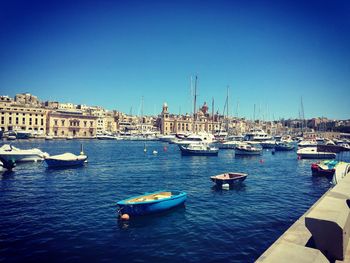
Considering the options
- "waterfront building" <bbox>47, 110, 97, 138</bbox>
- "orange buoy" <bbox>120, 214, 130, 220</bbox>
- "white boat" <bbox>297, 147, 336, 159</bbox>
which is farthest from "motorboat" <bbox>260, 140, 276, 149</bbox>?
"waterfront building" <bbox>47, 110, 97, 138</bbox>

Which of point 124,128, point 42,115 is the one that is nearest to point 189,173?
point 42,115

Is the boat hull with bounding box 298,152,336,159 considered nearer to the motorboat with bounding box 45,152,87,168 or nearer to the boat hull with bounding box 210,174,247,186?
the boat hull with bounding box 210,174,247,186

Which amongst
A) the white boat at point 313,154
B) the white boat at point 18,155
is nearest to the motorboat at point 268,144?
the white boat at point 313,154

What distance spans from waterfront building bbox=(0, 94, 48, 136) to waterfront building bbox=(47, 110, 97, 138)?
15.0 feet

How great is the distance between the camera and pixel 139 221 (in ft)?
61.0

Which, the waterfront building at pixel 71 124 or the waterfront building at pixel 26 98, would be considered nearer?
the waterfront building at pixel 71 124

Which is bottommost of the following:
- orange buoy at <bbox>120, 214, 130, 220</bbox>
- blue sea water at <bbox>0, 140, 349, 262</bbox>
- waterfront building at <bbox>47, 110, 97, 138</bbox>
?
blue sea water at <bbox>0, 140, 349, 262</bbox>

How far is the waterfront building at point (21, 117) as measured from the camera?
129750 mm

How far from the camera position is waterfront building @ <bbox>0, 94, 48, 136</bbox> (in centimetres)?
12975

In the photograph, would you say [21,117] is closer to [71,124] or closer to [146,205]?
[71,124]

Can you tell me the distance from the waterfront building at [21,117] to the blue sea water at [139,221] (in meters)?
115

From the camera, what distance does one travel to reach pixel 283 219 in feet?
63.7

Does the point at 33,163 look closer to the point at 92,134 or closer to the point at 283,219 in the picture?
the point at 283,219

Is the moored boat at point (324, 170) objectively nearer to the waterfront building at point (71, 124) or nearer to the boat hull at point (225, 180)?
the boat hull at point (225, 180)
